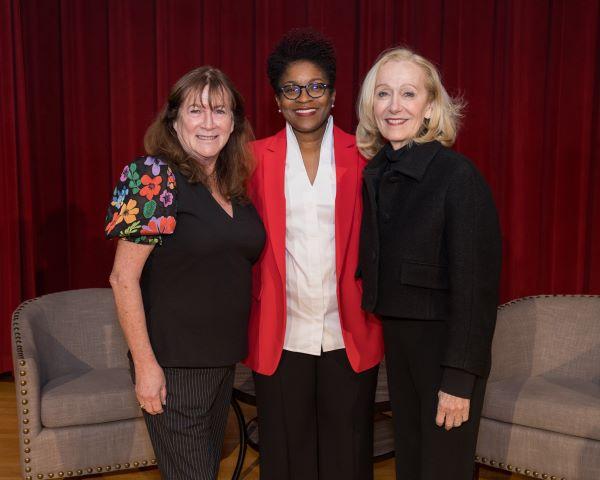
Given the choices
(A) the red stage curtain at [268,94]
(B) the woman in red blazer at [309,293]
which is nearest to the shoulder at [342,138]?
(B) the woman in red blazer at [309,293]

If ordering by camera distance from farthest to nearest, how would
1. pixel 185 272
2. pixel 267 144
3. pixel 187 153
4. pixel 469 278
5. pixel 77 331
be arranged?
pixel 77 331
pixel 267 144
pixel 187 153
pixel 185 272
pixel 469 278

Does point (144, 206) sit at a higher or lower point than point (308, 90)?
lower

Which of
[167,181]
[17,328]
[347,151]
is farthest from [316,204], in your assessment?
[17,328]

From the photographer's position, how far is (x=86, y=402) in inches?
99.7

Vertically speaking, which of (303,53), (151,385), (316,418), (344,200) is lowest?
(316,418)

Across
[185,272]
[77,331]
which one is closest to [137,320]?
[185,272]

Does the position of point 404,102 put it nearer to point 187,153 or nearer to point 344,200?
point 344,200

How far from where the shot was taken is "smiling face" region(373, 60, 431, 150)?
178 cm

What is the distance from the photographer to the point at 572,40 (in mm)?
3779

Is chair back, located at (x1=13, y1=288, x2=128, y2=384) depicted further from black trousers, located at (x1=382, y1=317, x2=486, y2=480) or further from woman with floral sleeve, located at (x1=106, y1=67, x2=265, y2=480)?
black trousers, located at (x1=382, y1=317, x2=486, y2=480)

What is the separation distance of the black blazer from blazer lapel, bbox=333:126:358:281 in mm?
228

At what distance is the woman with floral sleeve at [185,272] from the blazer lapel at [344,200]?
0.88 ft

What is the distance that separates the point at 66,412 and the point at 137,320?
1.10 metres

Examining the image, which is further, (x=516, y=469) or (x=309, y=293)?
(x=516, y=469)
